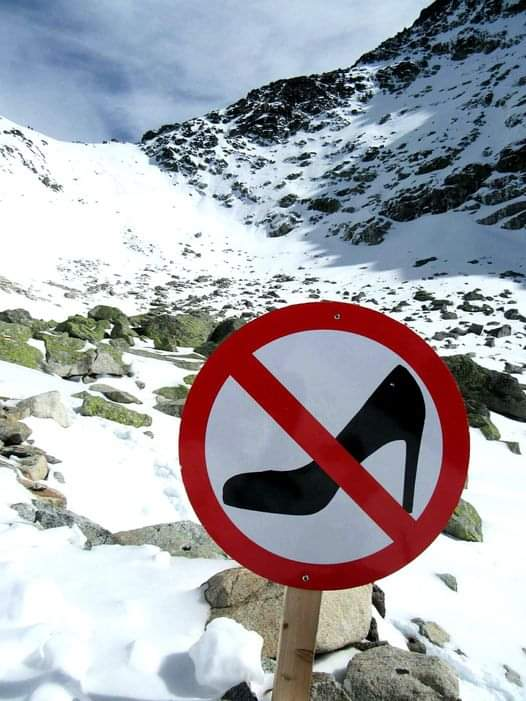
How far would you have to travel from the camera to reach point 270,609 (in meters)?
2.52

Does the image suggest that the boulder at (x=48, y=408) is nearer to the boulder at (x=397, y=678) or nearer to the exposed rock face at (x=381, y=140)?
the boulder at (x=397, y=678)

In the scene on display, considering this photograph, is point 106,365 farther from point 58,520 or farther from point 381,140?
point 381,140

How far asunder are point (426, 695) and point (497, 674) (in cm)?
127

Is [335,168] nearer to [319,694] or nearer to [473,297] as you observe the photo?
[473,297]

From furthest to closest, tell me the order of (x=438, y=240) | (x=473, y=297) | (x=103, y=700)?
(x=438, y=240) < (x=473, y=297) < (x=103, y=700)

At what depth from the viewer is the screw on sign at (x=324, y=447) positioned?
4.57ft

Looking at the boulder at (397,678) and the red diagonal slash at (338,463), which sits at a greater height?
the red diagonal slash at (338,463)

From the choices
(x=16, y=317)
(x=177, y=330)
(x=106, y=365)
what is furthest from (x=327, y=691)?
(x=177, y=330)

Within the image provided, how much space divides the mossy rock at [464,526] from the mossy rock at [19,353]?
24.7ft

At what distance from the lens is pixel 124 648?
6.97 feet

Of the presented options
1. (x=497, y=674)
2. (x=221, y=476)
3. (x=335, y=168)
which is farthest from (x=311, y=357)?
(x=335, y=168)

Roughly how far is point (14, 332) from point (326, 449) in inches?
385

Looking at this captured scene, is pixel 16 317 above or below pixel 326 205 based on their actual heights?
below

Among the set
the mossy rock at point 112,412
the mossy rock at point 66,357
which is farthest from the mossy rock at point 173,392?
the mossy rock at point 112,412
